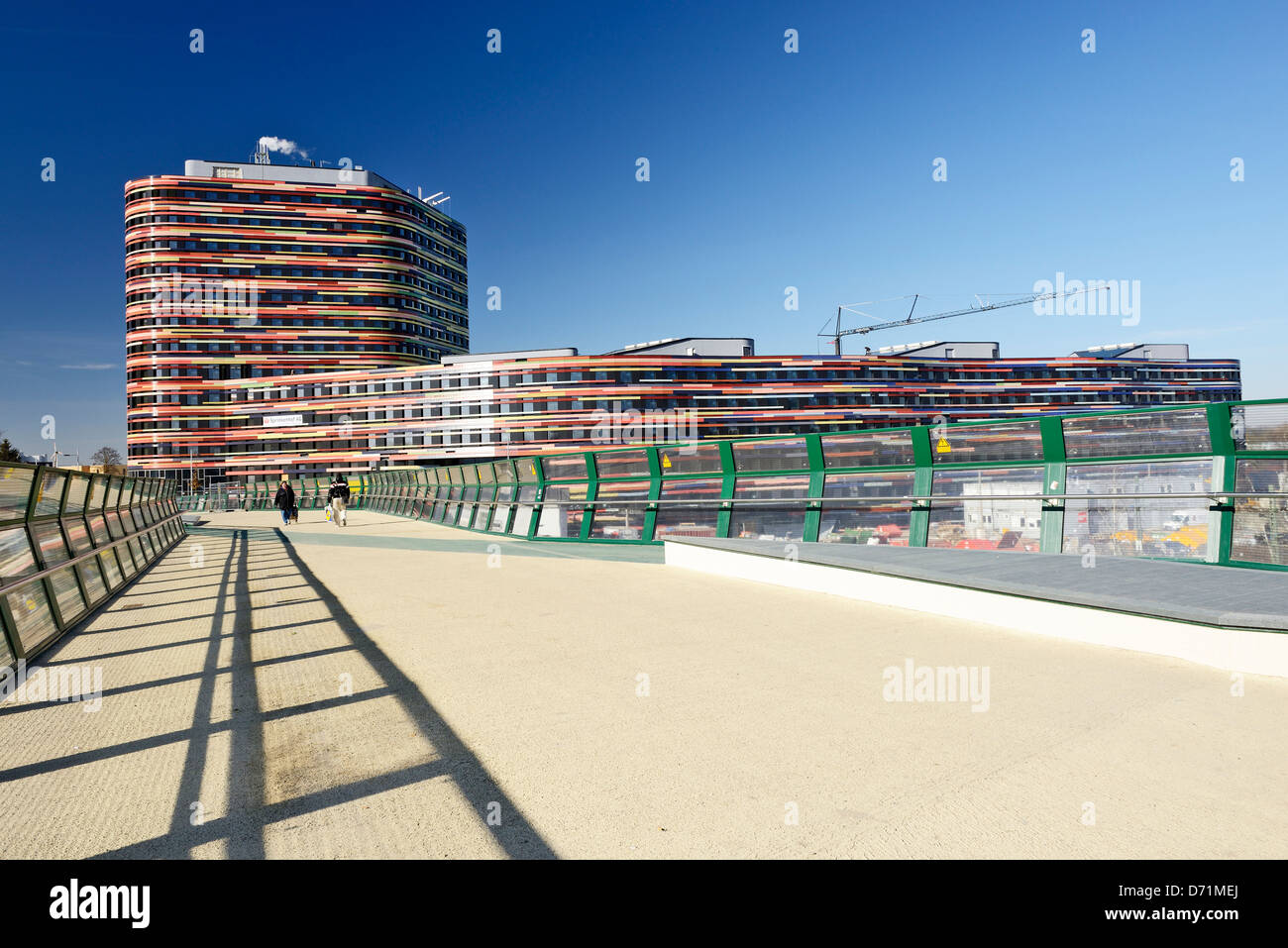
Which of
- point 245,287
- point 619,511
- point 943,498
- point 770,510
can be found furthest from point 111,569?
point 245,287

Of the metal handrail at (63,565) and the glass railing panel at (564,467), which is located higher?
the glass railing panel at (564,467)

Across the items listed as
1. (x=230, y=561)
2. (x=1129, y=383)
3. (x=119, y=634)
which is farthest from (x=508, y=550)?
(x=1129, y=383)

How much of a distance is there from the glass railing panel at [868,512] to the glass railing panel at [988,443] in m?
0.62

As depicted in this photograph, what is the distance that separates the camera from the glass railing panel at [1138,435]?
25.9ft

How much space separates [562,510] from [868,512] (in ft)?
23.7

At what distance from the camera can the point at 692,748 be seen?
3.82 metres

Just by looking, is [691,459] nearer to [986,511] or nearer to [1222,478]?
[986,511]

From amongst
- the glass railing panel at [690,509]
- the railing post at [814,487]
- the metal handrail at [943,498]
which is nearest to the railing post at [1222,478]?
the metal handrail at [943,498]

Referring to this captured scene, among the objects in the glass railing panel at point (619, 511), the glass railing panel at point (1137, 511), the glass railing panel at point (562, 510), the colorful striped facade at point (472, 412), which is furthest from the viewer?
the colorful striped facade at point (472, 412)

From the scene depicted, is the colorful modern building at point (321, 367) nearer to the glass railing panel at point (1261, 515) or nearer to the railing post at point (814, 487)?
the railing post at point (814, 487)

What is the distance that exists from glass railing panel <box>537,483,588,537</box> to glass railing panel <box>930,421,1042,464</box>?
7.42 m

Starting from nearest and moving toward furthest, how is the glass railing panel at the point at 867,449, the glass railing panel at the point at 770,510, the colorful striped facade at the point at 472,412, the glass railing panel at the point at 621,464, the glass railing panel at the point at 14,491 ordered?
the glass railing panel at the point at 14,491, the glass railing panel at the point at 867,449, the glass railing panel at the point at 770,510, the glass railing panel at the point at 621,464, the colorful striped facade at the point at 472,412

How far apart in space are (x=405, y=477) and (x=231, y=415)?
Answer: 3024 inches
